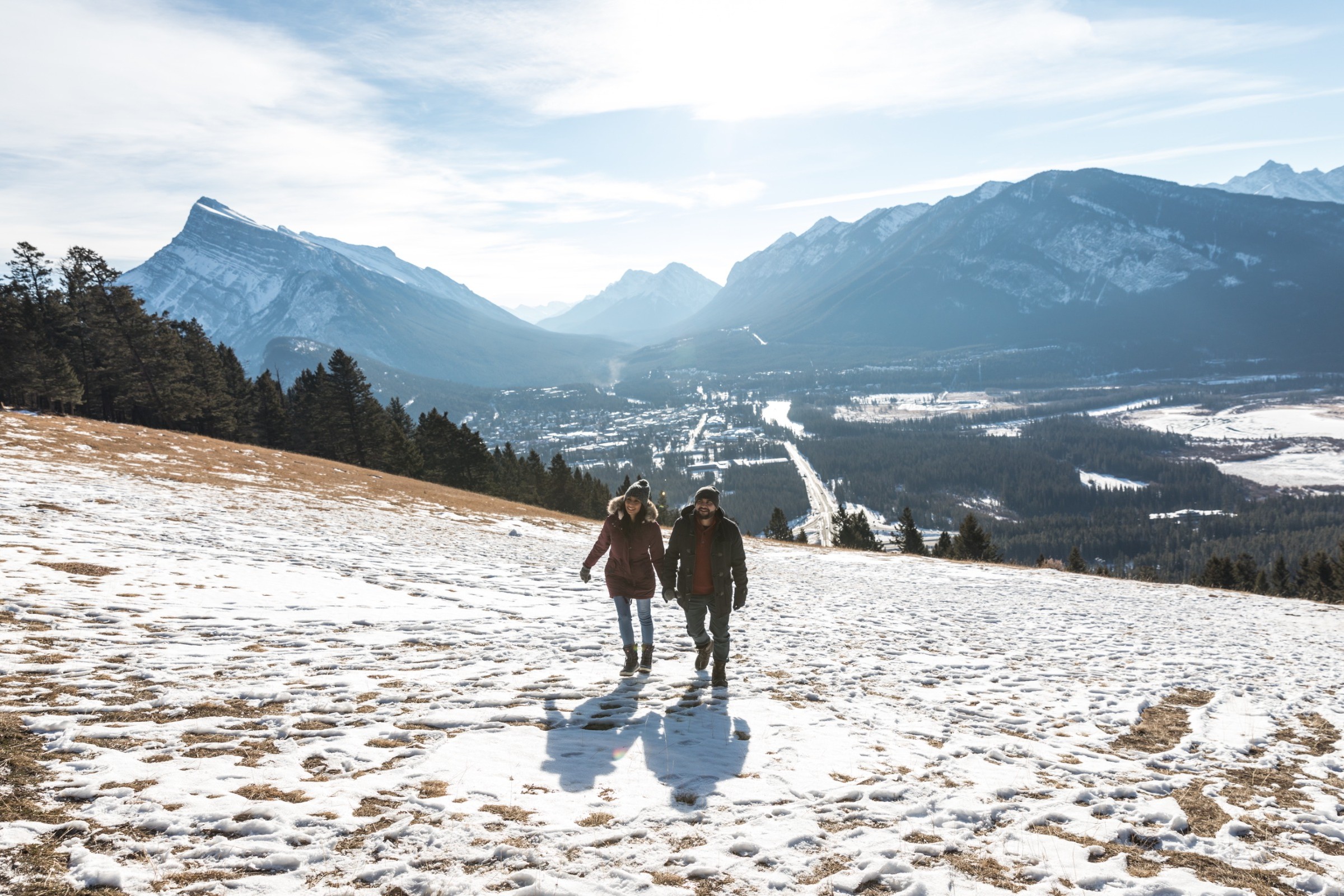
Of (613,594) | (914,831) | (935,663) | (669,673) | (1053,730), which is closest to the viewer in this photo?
(914,831)

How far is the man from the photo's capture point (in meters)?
10.1

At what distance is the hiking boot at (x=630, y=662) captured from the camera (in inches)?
428

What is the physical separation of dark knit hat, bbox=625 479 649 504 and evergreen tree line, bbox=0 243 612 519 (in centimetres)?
5559

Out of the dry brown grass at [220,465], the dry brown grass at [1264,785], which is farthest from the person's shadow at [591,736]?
the dry brown grass at [220,465]

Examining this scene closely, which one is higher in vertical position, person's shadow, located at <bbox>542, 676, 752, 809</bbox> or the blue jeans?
the blue jeans

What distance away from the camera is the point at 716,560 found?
10094mm

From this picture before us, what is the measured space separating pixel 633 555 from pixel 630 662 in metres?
2.10

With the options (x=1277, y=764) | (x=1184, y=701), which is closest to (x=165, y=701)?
(x=1277, y=764)

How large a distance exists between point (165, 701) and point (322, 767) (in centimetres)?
291

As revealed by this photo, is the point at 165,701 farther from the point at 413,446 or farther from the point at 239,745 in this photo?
the point at 413,446

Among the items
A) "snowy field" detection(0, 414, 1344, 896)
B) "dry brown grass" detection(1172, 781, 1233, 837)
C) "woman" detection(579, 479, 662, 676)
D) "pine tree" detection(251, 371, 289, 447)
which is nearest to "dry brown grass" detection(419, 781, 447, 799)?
"snowy field" detection(0, 414, 1344, 896)

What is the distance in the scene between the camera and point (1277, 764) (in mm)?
8617

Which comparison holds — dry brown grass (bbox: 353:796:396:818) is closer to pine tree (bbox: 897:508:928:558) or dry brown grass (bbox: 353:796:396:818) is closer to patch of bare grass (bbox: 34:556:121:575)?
patch of bare grass (bbox: 34:556:121:575)

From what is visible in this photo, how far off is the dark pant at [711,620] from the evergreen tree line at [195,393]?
185ft
